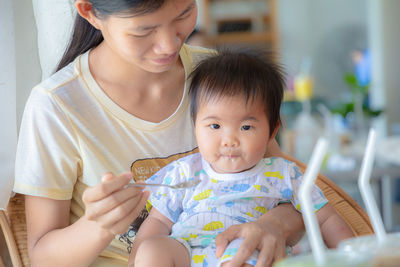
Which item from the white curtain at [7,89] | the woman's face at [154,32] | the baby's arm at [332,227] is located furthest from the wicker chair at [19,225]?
the woman's face at [154,32]

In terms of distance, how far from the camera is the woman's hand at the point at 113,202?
0.91 meters

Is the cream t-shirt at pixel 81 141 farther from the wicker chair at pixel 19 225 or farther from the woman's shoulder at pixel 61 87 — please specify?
the wicker chair at pixel 19 225

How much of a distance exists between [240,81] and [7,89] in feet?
1.97

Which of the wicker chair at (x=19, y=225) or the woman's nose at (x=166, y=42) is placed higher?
the woman's nose at (x=166, y=42)

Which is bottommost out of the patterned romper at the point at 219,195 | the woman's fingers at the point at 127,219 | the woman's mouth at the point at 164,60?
the patterned romper at the point at 219,195

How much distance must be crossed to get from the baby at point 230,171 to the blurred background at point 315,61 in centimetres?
31

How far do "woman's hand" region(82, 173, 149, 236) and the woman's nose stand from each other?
0.33m

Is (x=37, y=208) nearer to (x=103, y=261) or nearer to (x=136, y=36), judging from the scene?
(x=103, y=261)

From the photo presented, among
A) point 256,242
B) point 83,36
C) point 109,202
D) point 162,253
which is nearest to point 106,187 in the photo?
point 109,202

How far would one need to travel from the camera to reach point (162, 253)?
3.31 feet

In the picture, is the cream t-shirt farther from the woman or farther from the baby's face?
the baby's face

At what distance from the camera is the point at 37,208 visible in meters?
1.17

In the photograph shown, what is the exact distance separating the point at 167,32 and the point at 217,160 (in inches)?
12.3

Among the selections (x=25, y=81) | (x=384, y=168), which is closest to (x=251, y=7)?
(x=384, y=168)
